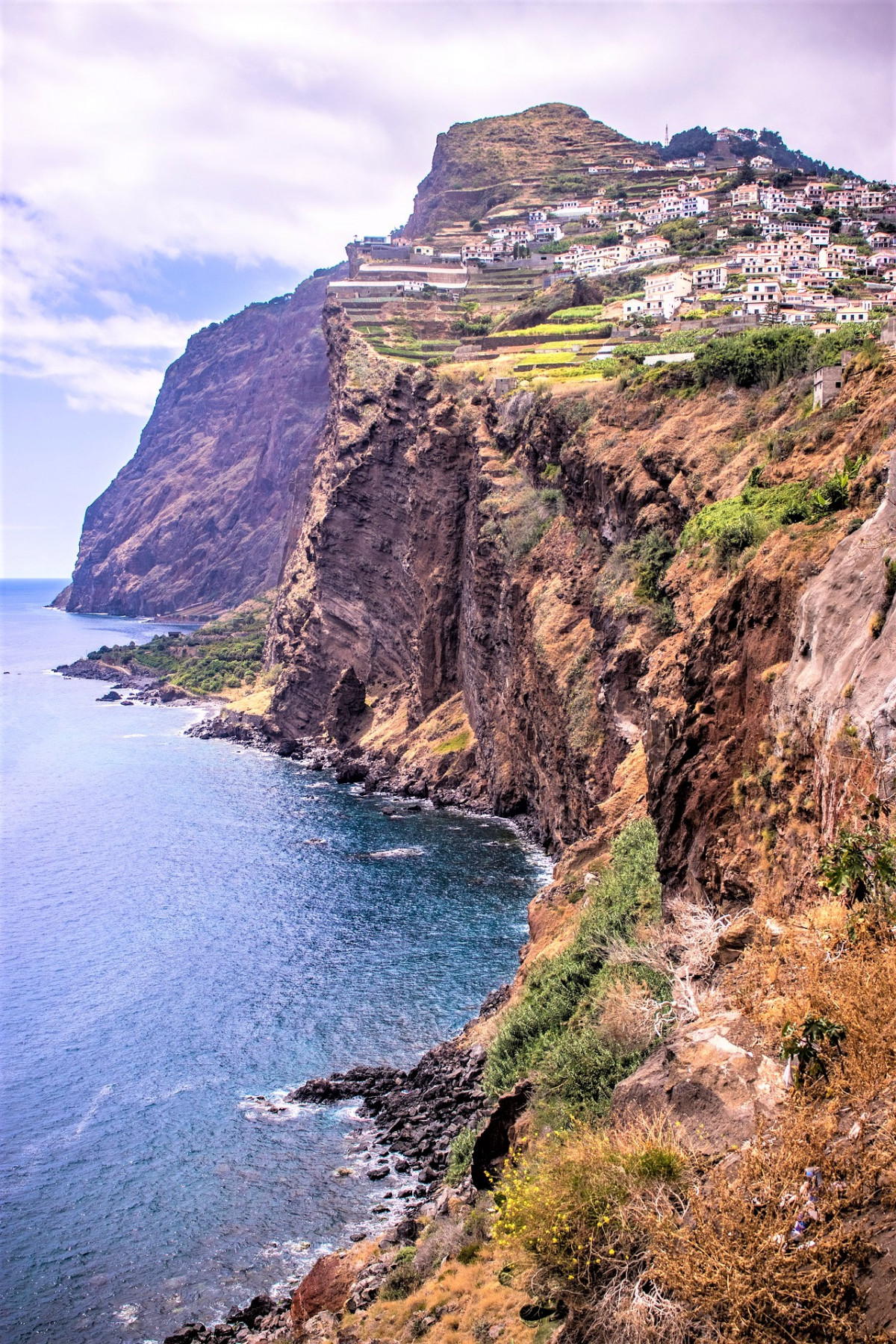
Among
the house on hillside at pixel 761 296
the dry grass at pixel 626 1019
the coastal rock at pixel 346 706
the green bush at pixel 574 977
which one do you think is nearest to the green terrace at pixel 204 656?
the coastal rock at pixel 346 706

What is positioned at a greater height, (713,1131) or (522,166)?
(522,166)

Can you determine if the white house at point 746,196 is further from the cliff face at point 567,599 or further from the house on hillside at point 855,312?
the house on hillside at point 855,312

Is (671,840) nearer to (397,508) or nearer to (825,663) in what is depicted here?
(825,663)

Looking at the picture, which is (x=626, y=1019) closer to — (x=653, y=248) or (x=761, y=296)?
(x=761, y=296)

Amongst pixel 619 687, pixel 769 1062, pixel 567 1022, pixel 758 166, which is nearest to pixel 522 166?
pixel 758 166

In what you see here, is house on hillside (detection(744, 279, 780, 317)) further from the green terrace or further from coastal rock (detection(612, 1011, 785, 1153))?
the green terrace

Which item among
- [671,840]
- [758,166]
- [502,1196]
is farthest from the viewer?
[758,166]
